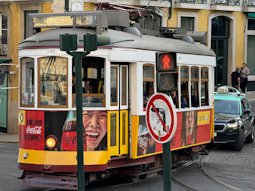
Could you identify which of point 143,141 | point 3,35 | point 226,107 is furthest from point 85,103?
point 3,35

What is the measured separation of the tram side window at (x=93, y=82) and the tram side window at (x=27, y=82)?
0.81 m

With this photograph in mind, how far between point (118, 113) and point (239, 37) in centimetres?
2289

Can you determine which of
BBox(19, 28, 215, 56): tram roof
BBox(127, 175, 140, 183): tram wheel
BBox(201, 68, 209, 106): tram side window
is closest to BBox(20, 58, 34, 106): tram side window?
BBox(19, 28, 215, 56): tram roof

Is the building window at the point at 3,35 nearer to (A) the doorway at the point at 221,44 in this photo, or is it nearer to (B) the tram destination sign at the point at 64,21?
(A) the doorway at the point at 221,44

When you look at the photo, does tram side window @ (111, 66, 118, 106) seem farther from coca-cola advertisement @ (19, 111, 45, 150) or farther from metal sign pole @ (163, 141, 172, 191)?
metal sign pole @ (163, 141, 172, 191)

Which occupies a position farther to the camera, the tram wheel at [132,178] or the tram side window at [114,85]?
the tram wheel at [132,178]

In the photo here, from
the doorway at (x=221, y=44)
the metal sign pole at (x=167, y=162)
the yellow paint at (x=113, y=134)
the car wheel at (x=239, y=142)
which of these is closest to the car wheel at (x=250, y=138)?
the car wheel at (x=239, y=142)

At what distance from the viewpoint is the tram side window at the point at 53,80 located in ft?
30.2

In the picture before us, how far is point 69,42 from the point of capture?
24.7 feet

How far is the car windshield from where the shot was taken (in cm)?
1700

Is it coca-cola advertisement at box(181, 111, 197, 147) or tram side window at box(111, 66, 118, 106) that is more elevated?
tram side window at box(111, 66, 118, 106)

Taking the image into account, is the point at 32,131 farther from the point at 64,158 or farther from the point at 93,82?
the point at 93,82

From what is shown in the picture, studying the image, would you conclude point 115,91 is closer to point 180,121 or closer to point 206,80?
point 180,121

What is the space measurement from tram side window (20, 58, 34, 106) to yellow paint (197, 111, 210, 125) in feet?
14.3
